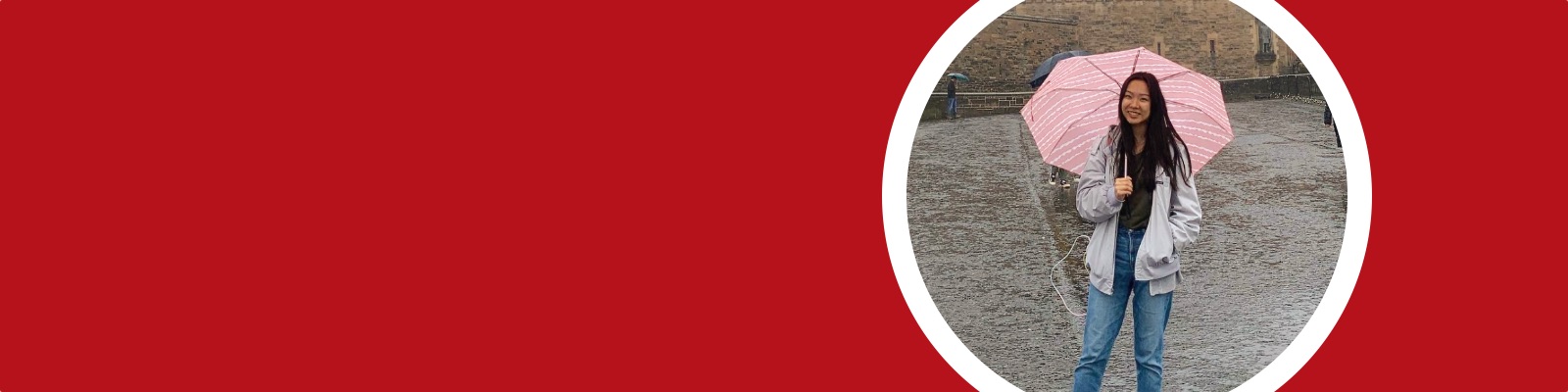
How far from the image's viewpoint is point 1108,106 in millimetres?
4273

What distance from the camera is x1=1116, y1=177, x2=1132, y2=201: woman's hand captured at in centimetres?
368

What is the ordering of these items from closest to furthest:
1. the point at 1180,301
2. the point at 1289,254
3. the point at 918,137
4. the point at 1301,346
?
the point at 1301,346, the point at 1180,301, the point at 1289,254, the point at 918,137

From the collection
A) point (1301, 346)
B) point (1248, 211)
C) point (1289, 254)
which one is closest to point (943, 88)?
point (1248, 211)

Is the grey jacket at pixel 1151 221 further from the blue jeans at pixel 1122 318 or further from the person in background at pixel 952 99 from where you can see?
the person in background at pixel 952 99

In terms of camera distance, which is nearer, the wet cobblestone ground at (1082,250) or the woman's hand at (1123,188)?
the woman's hand at (1123,188)

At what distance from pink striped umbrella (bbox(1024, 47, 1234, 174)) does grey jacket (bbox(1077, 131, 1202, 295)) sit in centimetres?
41

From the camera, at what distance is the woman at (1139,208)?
372 centimetres

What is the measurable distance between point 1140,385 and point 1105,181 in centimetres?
64

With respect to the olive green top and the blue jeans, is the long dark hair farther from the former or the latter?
the blue jeans

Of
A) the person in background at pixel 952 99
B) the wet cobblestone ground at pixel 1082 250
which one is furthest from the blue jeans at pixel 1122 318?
the person in background at pixel 952 99

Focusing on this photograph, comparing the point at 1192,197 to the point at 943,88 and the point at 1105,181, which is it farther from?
Answer: the point at 943,88

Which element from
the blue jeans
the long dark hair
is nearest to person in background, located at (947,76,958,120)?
the blue jeans

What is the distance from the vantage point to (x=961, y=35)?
13.3 ft

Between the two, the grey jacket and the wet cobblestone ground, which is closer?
the grey jacket
